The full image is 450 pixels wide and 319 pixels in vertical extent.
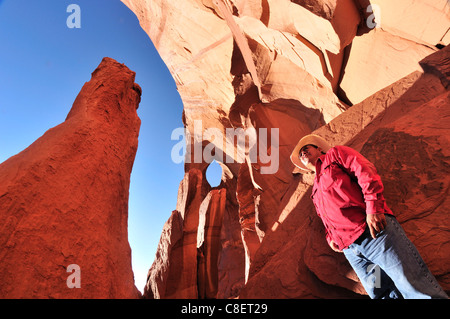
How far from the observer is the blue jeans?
166 centimetres

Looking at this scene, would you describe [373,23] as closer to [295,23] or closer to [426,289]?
[295,23]

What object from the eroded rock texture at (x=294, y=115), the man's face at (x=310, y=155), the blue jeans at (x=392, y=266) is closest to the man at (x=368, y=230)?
the blue jeans at (x=392, y=266)

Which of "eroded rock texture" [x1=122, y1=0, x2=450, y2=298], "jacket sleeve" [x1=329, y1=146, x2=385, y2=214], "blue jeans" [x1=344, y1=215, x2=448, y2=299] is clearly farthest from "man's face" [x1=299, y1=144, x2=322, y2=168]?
"blue jeans" [x1=344, y1=215, x2=448, y2=299]

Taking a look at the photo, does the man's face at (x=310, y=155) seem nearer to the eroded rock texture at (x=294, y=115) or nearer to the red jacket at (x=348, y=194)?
the red jacket at (x=348, y=194)

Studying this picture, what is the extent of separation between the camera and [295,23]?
6.03 meters

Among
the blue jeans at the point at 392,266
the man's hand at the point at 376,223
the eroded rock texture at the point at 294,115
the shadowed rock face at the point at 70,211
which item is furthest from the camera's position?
the eroded rock texture at the point at 294,115

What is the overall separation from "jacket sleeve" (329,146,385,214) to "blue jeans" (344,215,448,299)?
0.45 feet

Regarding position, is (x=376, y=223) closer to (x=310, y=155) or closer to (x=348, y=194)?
(x=348, y=194)

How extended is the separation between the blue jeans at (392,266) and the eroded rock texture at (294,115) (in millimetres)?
385

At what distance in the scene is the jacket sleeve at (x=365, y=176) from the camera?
184cm

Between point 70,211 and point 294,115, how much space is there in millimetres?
8234

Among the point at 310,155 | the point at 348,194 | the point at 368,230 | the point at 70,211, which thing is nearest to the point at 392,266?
the point at 368,230

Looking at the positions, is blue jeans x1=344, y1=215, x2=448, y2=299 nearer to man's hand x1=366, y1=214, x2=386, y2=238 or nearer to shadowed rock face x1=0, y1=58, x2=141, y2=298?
man's hand x1=366, y1=214, x2=386, y2=238

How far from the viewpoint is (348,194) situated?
2.01m
